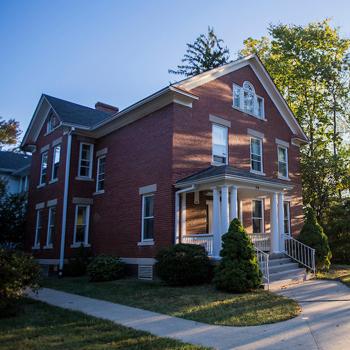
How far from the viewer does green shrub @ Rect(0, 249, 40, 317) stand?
859cm

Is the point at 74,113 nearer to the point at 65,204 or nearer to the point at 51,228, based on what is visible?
the point at 65,204

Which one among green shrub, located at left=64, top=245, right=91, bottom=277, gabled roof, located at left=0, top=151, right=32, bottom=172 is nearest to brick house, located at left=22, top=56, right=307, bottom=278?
green shrub, located at left=64, top=245, right=91, bottom=277

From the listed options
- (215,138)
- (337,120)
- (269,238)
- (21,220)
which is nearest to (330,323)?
(269,238)

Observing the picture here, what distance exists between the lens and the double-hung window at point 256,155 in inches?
722

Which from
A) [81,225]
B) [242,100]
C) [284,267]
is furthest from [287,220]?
[81,225]

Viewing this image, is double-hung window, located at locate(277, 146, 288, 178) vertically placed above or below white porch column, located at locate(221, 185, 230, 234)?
above

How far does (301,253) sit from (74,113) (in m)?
13.2

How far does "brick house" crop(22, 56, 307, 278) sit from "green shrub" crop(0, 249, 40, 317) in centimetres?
576

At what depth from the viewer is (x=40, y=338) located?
22.0 feet

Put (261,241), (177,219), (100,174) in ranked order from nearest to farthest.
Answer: (177,219), (261,241), (100,174)

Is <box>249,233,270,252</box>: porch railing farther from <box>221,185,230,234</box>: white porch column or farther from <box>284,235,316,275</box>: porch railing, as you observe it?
<box>221,185,230,234</box>: white porch column

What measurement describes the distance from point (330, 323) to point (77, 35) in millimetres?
9908

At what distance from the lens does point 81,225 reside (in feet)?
61.5

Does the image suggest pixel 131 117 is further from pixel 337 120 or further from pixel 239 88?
pixel 337 120
